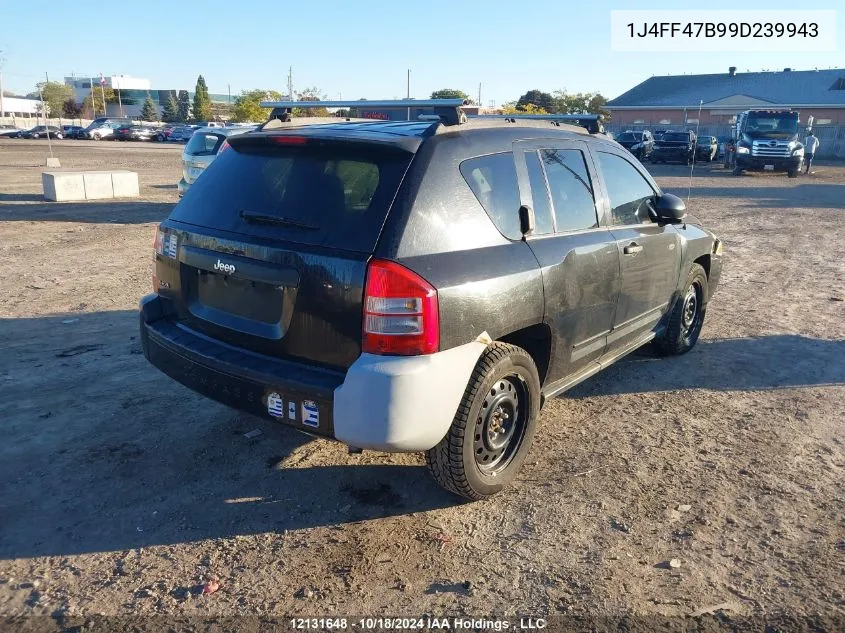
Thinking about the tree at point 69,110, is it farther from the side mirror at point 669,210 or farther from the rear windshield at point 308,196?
the side mirror at point 669,210

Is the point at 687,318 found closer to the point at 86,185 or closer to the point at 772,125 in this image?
the point at 86,185

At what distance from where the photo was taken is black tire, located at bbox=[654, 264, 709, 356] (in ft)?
18.4

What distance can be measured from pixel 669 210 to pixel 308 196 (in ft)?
9.15

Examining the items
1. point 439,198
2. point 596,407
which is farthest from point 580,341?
point 439,198

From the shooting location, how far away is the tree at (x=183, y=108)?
10512cm

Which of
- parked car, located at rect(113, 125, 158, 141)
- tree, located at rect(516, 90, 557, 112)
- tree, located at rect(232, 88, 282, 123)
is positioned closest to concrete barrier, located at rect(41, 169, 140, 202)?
tree, located at rect(232, 88, 282, 123)

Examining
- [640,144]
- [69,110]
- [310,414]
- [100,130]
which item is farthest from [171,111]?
Answer: [310,414]

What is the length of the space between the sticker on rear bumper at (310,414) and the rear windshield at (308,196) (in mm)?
716

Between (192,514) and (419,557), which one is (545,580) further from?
(192,514)

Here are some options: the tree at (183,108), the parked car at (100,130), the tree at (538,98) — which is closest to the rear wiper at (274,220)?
the parked car at (100,130)

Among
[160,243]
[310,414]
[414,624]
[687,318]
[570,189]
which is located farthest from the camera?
[687,318]

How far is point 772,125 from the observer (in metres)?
28.5

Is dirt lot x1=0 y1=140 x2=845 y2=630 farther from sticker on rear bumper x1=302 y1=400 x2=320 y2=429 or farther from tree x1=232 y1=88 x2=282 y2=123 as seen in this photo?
tree x1=232 y1=88 x2=282 y2=123

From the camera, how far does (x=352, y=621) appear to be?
106 inches
